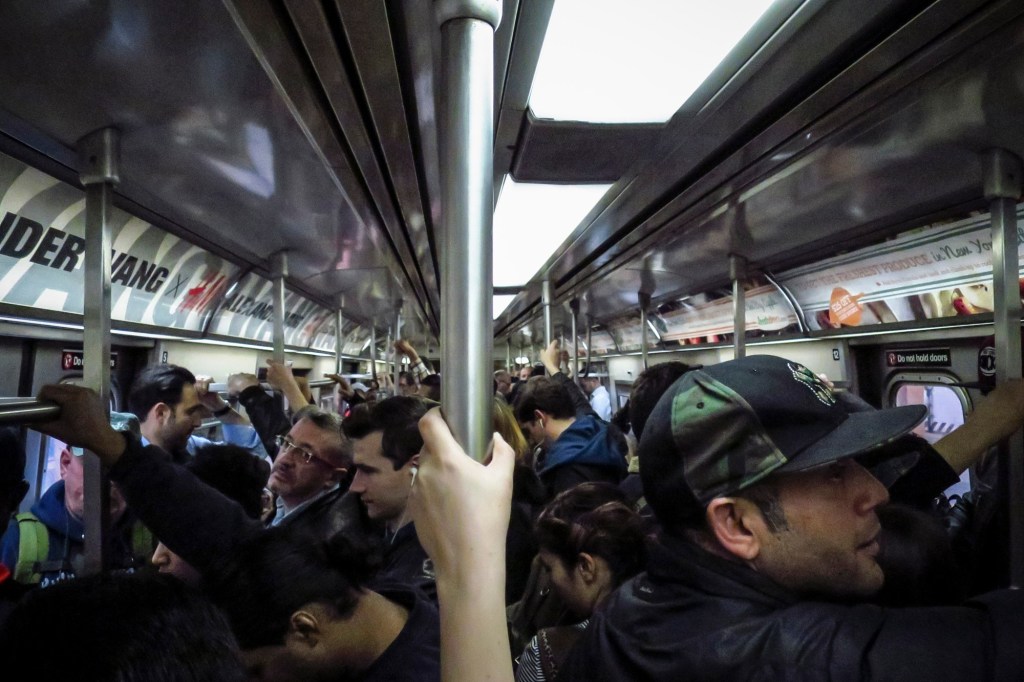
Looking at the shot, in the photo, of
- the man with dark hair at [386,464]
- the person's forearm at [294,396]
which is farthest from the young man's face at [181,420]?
the man with dark hair at [386,464]

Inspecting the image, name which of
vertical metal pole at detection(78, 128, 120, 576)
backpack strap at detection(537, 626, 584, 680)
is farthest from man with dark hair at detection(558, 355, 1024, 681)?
vertical metal pole at detection(78, 128, 120, 576)

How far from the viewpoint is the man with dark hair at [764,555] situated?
82 cm

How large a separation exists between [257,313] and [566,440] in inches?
158

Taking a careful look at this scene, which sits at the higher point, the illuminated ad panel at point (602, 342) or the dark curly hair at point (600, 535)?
the illuminated ad panel at point (602, 342)

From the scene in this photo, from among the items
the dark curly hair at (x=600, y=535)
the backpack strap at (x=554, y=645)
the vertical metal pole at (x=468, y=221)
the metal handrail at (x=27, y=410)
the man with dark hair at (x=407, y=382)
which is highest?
the vertical metal pole at (x=468, y=221)

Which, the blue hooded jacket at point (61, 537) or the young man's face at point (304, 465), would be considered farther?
the young man's face at point (304, 465)

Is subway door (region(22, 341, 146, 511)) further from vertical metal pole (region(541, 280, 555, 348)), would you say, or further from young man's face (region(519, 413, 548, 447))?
vertical metal pole (region(541, 280, 555, 348))

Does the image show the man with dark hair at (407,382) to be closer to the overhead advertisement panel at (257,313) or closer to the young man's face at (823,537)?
the overhead advertisement panel at (257,313)

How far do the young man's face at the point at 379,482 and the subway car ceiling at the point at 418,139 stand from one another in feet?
3.47

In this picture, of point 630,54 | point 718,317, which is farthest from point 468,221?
point 718,317

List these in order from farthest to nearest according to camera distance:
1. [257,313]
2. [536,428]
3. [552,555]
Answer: [257,313]
[536,428]
[552,555]

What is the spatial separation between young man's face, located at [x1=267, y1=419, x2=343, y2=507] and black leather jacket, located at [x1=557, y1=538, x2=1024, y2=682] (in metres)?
1.92

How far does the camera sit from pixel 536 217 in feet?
9.13

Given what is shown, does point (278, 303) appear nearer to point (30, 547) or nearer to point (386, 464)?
point (386, 464)
